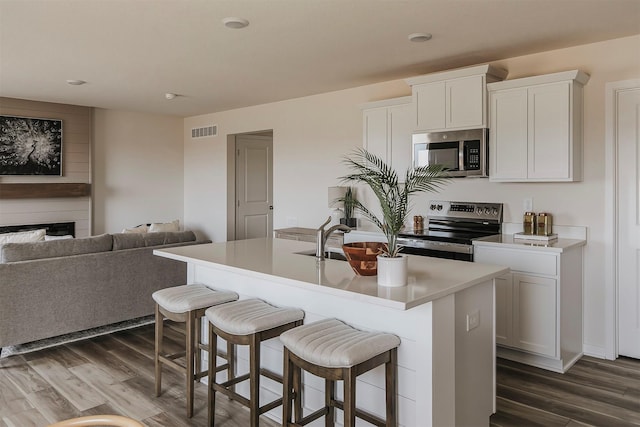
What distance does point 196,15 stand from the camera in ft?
10.1

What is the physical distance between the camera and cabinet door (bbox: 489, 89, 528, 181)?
3.76 m

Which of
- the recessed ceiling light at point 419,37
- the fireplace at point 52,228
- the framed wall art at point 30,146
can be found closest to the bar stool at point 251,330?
the recessed ceiling light at point 419,37

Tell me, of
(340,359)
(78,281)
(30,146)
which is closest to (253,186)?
(30,146)

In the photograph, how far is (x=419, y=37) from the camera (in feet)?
11.5

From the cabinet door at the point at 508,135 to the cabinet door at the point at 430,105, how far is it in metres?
0.43

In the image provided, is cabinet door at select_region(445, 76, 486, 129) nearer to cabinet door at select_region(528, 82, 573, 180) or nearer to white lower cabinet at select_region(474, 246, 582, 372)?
cabinet door at select_region(528, 82, 573, 180)

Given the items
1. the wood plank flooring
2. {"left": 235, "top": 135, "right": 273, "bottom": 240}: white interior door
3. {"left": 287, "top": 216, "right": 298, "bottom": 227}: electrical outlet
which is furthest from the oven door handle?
{"left": 235, "top": 135, "right": 273, "bottom": 240}: white interior door

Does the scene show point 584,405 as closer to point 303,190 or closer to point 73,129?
point 303,190

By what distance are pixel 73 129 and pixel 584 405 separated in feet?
21.9

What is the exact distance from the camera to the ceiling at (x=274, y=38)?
9.71 ft

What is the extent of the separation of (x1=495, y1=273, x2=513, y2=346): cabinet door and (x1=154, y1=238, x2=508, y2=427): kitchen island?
3.82ft

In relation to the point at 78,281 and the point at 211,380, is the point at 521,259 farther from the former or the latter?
the point at 78,281

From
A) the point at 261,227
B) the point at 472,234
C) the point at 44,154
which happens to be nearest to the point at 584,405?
the point at 472,234

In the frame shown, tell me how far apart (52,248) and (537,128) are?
4143 millimetres
